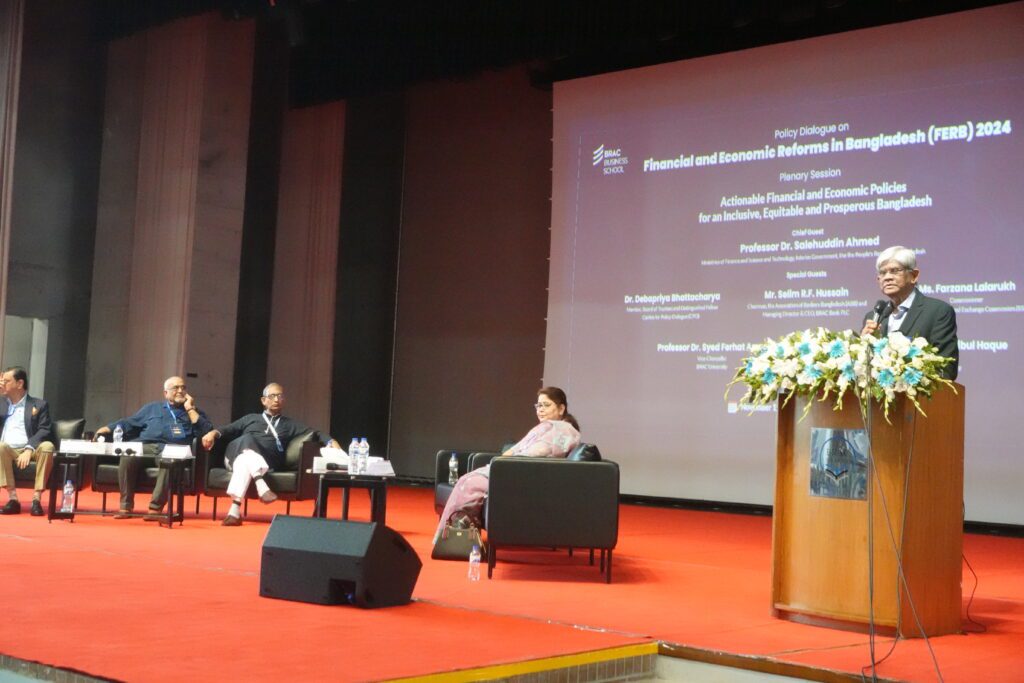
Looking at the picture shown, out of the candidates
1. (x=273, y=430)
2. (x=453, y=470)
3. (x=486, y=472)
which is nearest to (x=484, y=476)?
(x=486, y=472)

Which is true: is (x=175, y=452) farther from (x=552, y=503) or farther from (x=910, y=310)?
(x=910, y=310)

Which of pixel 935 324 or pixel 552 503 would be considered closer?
pixel 935 324

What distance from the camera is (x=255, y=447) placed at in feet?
24.3

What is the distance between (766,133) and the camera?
8.96m

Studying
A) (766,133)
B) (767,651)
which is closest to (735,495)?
(766,133)

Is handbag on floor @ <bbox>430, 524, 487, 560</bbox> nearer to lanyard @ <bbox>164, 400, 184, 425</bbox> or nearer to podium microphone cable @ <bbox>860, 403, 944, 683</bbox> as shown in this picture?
podium microphone cable @ <bbox>860, 403, 944, 683</bbox>

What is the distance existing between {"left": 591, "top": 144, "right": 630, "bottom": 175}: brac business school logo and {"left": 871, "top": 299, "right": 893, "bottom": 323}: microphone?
5695mm

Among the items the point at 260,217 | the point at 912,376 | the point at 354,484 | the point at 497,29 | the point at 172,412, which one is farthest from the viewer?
the point at 260,217

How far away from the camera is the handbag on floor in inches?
227

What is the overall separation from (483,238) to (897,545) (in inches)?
358

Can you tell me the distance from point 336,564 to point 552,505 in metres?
1.37

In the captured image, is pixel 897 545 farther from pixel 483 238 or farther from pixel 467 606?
pixel 483 238

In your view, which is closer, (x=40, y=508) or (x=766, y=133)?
(x=40, y=508)

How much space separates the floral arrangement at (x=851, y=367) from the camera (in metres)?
3.76
